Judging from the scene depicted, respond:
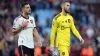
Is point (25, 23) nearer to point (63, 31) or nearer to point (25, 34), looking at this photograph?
point (25, 34)

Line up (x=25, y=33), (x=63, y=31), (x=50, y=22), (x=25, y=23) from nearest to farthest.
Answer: (x=25, y=23) → (x=25, y=33) → (x=63, y=31) → (x=50, y=22)

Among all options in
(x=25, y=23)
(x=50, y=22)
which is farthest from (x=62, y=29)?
(x=50, y=22)

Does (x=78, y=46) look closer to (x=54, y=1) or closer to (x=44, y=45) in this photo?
(x=44, y=45)

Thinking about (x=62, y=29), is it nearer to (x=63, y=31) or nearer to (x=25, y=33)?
(x=63, y=31)

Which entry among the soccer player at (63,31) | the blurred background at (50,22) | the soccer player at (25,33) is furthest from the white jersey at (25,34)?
the blurred background at (50,22)

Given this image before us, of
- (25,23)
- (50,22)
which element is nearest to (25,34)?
A: (25,23)

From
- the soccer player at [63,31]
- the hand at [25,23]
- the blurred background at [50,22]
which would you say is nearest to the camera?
the hand at [25,23]

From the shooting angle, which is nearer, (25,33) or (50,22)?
(25,33)

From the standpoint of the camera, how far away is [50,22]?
83.4 ft

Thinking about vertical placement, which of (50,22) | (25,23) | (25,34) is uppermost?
(25,23)

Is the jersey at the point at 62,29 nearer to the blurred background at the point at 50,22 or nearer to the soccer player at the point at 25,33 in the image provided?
the soccer player at the point at 25,33

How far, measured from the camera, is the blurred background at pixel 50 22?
877 inches

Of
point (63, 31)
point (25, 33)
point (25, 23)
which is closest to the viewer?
point (25, 23)

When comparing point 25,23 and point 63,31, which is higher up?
point 25,23
